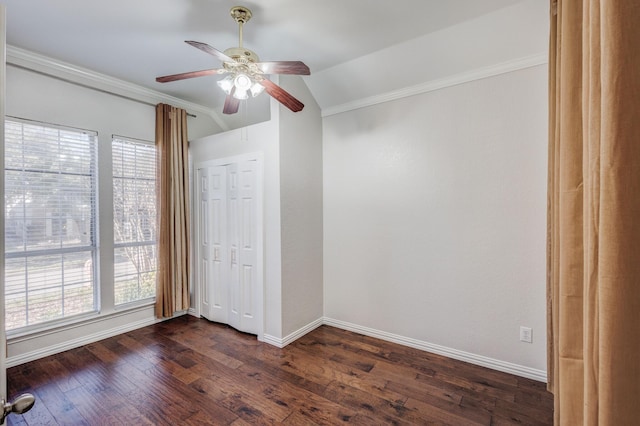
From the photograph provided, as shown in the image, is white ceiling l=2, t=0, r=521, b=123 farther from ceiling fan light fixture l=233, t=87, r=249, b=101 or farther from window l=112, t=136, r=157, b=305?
window l=112, t=136, r=157, b=305

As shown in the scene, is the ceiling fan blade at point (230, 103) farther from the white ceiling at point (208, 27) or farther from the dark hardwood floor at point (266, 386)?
the dark hardwood floor at point (266, 386)

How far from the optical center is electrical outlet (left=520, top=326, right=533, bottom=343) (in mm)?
2359

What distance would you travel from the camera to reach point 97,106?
313 centimetres

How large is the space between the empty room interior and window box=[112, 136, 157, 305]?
0.02 m

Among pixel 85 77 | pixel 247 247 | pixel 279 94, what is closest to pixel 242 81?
pixel 279 94

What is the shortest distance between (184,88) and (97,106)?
95cm

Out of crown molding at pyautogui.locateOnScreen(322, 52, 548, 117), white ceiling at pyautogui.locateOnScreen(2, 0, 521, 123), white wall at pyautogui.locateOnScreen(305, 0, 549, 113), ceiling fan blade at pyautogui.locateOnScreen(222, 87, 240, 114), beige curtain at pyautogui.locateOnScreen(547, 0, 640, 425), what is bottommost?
beige curtain at pyautogui.locateOnScreen(547, 0, 640, 425)

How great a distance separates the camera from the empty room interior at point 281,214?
216cm

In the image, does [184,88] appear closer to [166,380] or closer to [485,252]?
[166,380]

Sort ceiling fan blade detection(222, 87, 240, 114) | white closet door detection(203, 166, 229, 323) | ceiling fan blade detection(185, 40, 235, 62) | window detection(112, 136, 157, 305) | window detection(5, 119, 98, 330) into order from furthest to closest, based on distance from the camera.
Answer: white closet door detection(203, 166, 229, 323)
window detection(112, 136, 157, 305)
window detection(5, 119, 98, 330)
ceiling fan blade detection(222, 87, 240, 114)
ceiling fan blade detection(185, 40, 235, 62)

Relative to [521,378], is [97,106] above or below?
above

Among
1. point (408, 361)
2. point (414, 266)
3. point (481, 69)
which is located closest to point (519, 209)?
point (414, 266)

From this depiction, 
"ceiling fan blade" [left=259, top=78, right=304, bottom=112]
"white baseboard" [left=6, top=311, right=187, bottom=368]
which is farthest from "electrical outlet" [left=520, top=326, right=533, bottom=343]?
"white baseboard" [left=6, top=311, right=187, bottom=368]

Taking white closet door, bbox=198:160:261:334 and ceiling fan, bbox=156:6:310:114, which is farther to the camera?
white closet door, bbox=198:160:261:334
